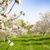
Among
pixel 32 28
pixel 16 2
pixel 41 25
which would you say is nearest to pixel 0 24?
pixel 16 2

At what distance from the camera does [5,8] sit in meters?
2.62

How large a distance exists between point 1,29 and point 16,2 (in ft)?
1.59

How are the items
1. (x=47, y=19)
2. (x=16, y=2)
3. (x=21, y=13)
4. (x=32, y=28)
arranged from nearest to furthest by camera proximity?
(x=16, y=2), (x=21, y=13), (x=47, y=19), (x=32, y=28)

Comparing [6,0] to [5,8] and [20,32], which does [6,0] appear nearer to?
[5,8]

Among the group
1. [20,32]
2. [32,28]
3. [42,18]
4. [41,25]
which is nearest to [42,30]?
[41,25]

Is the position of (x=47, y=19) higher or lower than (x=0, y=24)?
lower

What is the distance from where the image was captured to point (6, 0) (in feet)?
8.20

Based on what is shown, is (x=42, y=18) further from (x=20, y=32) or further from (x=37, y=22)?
(x=20, y=32)

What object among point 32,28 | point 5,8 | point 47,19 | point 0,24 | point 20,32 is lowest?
point 32,28

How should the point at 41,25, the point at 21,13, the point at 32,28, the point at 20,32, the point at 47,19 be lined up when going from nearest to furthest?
1. the point at 21,13
2. the point at 20,32
3. the point at 47,19
4. the point at 41,25
5. the point at 32,28

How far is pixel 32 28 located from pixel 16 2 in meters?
46.8

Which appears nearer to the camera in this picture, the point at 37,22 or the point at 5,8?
the point at 5,8

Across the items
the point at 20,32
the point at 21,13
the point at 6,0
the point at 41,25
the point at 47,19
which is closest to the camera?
the point at 6,0

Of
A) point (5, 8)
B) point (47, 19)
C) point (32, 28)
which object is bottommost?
point (32, 28)
